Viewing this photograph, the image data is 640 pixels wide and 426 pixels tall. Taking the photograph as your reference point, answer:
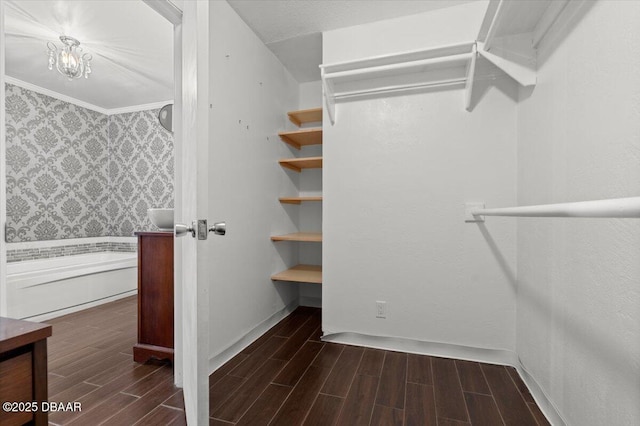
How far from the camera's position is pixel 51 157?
3.65 metres

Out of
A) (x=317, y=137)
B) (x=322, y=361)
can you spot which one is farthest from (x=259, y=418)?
(x=317, y=137)

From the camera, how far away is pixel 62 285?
2834mm

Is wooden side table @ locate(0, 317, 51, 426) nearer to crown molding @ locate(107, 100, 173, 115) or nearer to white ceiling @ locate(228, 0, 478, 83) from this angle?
white ceiling @ locate(228, 0, 478, 83)

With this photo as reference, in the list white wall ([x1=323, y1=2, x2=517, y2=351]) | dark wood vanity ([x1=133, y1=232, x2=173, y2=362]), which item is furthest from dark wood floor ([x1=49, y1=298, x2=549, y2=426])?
white wall ([x1=323, y1=2, x2=517, y2=351])

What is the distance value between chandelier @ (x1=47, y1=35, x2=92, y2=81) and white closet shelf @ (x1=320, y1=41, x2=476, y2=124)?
234 cm

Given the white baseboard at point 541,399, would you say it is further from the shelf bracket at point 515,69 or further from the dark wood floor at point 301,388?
the shelf bracket at point 515,69

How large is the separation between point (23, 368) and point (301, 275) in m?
1.97

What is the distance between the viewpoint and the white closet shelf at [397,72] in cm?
184

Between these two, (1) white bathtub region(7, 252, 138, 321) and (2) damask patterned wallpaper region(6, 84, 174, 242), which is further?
(2) damask patterned wallpaper region(6, 84, 174, 242)

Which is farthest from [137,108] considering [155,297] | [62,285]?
[155,297]

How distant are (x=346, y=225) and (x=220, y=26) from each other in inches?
61.5

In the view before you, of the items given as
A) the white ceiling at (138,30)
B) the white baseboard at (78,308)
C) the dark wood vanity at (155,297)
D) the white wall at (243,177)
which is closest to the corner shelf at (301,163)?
the white wall at (243,177)

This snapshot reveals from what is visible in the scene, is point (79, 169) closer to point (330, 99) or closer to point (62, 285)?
point (62, 285)

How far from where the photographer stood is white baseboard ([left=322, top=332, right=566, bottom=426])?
1732mm
